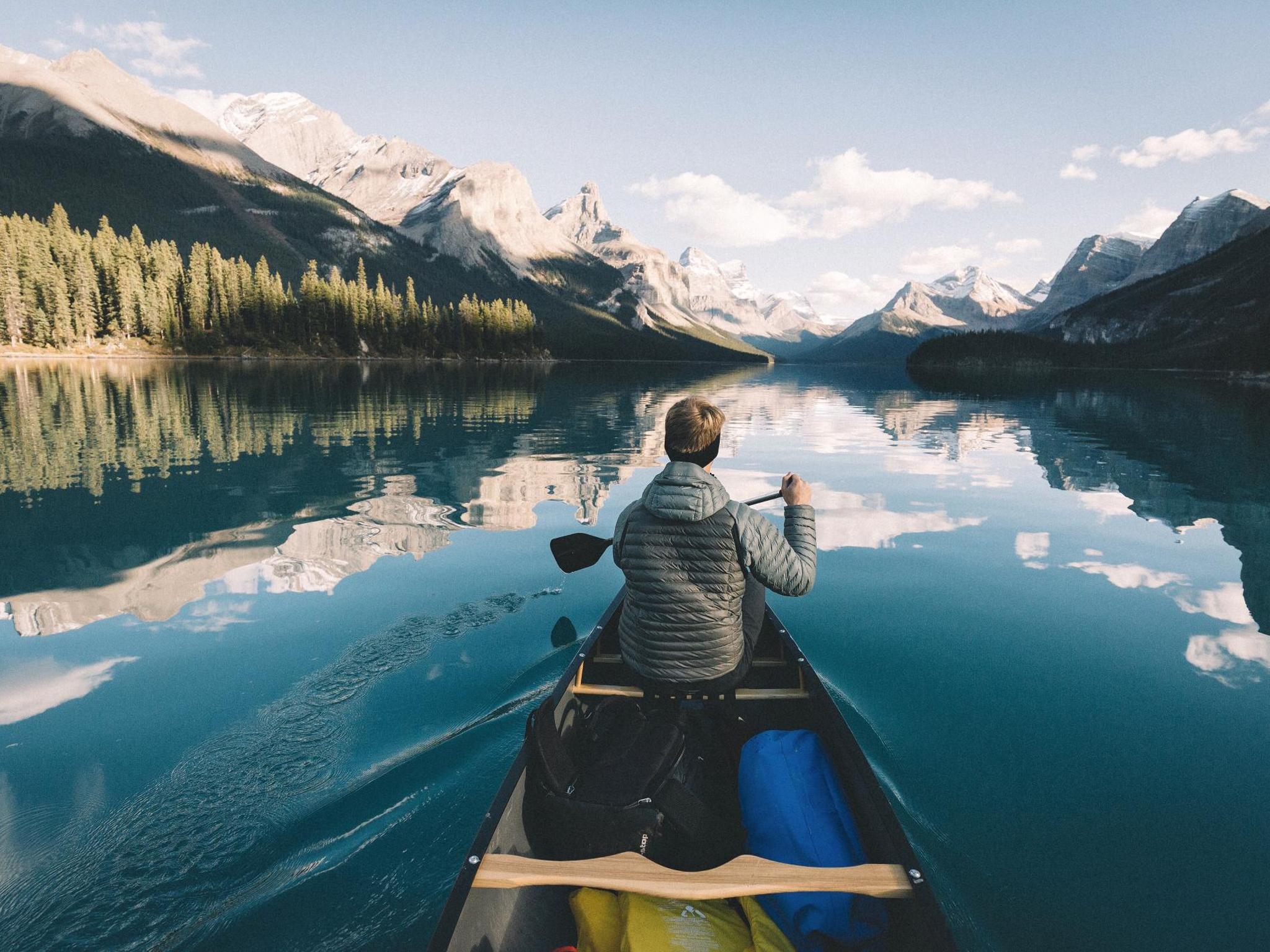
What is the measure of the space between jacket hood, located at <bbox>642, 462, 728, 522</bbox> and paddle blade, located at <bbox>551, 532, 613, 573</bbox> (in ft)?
14.4

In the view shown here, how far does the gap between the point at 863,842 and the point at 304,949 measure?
14.3ft

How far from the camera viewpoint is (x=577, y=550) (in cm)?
983

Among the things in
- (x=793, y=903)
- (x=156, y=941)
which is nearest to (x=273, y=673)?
(x=156, y=941)

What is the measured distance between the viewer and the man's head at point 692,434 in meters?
5.66

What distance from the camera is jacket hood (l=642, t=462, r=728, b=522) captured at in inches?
210

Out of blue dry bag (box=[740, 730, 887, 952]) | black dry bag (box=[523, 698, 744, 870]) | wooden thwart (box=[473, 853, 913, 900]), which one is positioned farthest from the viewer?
black dry bag (box=[523, 698, 744, 870])

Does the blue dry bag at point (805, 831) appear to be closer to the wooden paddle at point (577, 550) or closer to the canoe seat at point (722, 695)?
the canoe seat at point (722, 695)

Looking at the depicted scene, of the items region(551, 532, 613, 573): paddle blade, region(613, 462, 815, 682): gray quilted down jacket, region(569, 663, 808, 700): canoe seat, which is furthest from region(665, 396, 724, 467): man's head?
region(551, 532, 613, 573): paddle blade

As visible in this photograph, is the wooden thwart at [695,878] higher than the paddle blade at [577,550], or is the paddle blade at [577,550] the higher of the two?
the paddle blade at [577,550]

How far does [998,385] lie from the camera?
3871 inches

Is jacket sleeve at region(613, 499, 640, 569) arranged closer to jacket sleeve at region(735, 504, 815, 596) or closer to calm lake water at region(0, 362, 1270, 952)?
jacket sleeve at region(735, 504, 815, 596)

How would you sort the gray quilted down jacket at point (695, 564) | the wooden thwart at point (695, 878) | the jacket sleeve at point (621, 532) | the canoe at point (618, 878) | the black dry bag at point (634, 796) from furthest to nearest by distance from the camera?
the jacket sleeve at point (621, 532)
the gray quilted down jacket at point (695, 564)
the black dry bag at point (634, 796)
the wooden thwart at point (695, 878)
the canoe at point (618, 878)

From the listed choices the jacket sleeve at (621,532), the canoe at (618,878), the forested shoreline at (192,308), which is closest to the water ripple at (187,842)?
the canoe at (618,878)

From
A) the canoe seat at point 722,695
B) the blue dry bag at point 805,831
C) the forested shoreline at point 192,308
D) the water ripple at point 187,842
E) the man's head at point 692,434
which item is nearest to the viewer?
the blue dry bag at point 805,831
